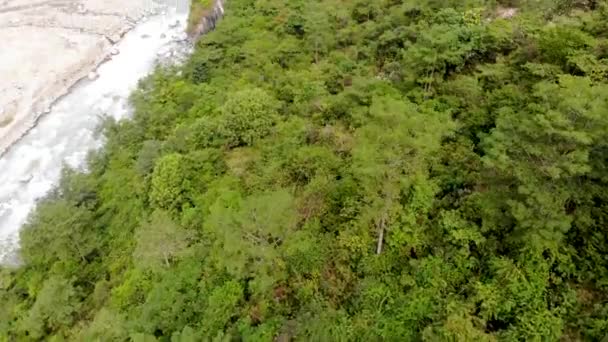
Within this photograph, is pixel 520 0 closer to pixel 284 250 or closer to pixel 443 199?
pixel 443 199

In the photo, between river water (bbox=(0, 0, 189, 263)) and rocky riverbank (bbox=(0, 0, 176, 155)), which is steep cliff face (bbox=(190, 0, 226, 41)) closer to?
river water (bbox=(0, 0, 189, 263))

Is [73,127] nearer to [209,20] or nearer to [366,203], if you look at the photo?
[209,20]

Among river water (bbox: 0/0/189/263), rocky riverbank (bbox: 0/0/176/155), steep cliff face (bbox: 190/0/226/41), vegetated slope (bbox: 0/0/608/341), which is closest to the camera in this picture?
vegetated slope (bbox: 0/0/608/341)

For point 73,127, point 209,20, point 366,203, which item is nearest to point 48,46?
point 73,127

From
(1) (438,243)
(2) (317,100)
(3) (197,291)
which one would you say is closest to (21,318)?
(3) (197,291)

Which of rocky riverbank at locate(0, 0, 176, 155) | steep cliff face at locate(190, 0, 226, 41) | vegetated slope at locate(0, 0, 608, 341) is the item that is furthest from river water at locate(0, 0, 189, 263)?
vegetated slope at locate(0, 0, 608, 341)
